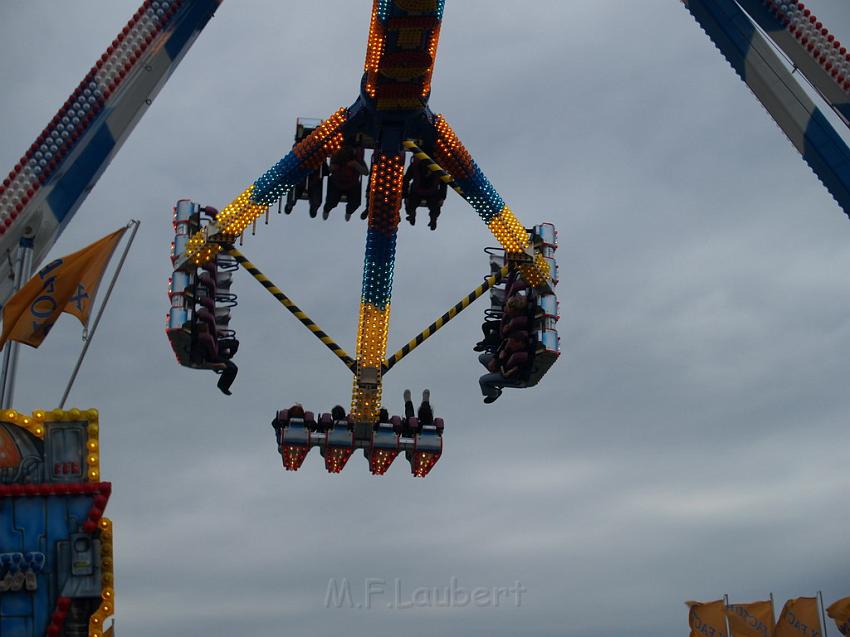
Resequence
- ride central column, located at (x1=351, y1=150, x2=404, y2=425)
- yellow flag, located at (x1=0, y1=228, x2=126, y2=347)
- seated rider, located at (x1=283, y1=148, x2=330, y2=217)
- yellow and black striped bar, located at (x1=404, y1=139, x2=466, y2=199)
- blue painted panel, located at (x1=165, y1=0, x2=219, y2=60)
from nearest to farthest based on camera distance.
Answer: yellow flag, located at (x1=0, y1=228, x2=126, y2=347), blue painted panel, located at (x1=165, y1=0, x2=219, y2=60), yellow and black striped bar, located at (x1=404, y1=139, x2=466, y2=199), ride central column, located at (x1=351, y1=150, x2=404, y2=425), seated rider, located at (x1=283, y1=148, x2=330, y2=217)

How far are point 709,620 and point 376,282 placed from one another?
16321mm

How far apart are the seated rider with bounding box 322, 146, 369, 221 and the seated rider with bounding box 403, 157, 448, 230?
3.35 ft

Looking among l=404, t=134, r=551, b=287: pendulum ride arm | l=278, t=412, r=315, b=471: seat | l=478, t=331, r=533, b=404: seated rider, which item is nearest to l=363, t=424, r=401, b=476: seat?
l=278, t=412, r=315, b=471: seat

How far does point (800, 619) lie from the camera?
35.1 metres

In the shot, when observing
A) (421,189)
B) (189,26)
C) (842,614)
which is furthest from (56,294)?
(842,614)

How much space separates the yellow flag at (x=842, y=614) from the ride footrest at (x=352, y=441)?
12621mm

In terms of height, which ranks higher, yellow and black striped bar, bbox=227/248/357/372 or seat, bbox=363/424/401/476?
yellow and black striped bar, bbox=227/248/357/372

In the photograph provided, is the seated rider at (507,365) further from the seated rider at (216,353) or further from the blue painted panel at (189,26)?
the blue painted panel at (189,26)

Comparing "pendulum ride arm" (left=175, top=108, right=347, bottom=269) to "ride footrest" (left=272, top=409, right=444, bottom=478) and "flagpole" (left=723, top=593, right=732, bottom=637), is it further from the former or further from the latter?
"flagpole" (left=723, top=593, right=732, bottom=637)

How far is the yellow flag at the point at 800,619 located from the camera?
34.7 meters

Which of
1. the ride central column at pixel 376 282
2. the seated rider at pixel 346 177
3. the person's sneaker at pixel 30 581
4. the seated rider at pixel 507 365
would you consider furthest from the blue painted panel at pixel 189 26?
the person's sneaker at pixel 30 581

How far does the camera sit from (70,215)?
25.1 metres

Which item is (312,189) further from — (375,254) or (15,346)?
(15,346)

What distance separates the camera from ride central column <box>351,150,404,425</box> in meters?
27.7
